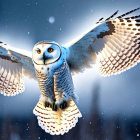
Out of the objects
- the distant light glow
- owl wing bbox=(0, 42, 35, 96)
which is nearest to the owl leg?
owl wing bbox=(0, 42, 35, 96)

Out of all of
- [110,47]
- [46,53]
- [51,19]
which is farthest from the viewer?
[51,19]

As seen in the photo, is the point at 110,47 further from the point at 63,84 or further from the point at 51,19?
the point at 51,19

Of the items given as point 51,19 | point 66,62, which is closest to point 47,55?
point 66,62

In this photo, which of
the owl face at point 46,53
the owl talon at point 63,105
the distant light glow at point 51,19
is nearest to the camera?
the owl face at point 46,53

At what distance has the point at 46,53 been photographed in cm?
106

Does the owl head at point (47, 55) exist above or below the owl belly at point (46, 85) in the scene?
above

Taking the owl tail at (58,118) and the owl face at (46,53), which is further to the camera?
the owl tail at (58,118)

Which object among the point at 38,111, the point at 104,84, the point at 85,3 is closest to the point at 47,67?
the point at 38,111

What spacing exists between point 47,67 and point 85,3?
583 mm

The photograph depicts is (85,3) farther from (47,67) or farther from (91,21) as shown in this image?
(47,67)

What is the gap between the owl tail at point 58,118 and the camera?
122 centimetres

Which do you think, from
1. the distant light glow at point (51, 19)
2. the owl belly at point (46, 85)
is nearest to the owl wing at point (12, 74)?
the owl belly at point (46, 85)

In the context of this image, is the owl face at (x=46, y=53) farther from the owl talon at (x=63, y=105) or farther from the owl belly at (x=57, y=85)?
the owl talon at (x=63, y=105)

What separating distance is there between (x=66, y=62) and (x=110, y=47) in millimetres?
213
